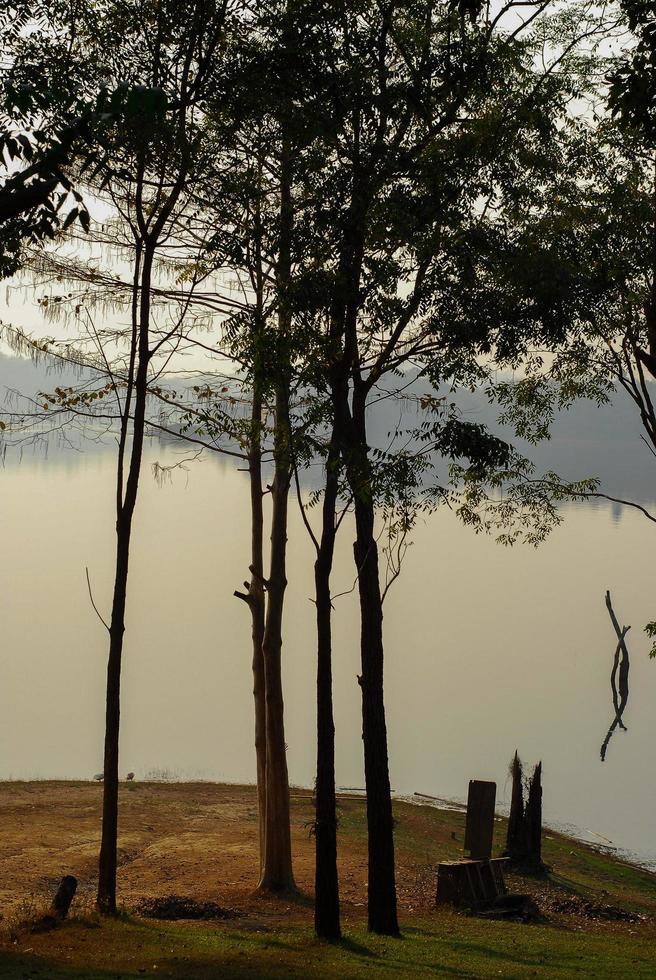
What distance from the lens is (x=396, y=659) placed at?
3856 cm

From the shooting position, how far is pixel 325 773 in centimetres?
1148

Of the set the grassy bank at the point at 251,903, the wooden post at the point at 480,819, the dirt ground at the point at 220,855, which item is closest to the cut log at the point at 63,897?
the grassy bank at the point at 251,903

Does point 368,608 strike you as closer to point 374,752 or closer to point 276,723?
point 374,752

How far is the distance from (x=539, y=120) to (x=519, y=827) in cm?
1040

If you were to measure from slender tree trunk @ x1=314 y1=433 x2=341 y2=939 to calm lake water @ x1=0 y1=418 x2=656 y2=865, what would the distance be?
414 inches

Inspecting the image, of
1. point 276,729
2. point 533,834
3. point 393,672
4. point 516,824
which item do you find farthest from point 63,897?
point 393,672

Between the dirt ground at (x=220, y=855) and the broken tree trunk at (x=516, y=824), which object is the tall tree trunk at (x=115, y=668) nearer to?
the dirt ground at (x=220, y=855)

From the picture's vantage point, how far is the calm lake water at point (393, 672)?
25.9 metres

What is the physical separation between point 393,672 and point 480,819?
1987 cm

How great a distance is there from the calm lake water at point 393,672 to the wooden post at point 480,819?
4715mm

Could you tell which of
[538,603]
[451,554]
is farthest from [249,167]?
[451,554]

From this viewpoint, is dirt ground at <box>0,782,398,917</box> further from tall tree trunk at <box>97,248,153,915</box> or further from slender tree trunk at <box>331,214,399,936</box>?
slender tree trunk at <box>331,214,399,936</box>

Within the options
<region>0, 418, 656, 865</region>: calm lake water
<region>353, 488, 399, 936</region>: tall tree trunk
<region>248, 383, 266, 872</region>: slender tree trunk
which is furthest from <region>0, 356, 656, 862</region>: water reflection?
<region>353, 488, 399, 936</region>: tall tree trunk

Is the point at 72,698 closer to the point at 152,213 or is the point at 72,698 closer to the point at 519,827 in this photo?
the point at 519,827
